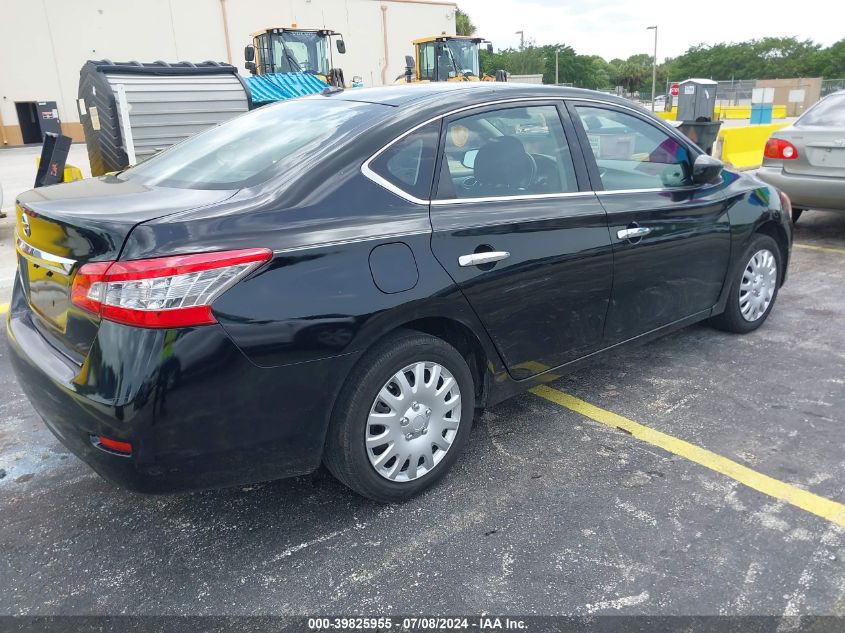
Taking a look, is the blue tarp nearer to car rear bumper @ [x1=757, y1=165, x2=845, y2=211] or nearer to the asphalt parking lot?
car rear bumper @ [x1=757, y1=165, x2=845, y2=211]

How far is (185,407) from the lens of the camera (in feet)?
7.11

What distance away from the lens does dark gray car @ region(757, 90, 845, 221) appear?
21.8 feet

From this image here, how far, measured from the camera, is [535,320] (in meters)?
3.10

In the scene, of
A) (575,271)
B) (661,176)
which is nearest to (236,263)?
(575,271)

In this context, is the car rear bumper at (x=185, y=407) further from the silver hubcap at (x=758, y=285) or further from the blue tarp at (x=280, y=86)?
the blue tarp at (x=280, y=86)

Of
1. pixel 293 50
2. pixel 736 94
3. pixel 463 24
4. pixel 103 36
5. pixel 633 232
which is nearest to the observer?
pixel 633 232

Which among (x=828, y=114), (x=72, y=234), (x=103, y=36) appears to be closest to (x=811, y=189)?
(x=828, y=114)

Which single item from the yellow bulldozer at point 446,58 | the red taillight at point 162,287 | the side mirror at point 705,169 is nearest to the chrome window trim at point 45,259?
the red taillight at point 162,287

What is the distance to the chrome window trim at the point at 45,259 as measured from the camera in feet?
7.68

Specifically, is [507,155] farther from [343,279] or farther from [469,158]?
[343,279]

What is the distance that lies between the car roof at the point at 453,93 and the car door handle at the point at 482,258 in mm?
695

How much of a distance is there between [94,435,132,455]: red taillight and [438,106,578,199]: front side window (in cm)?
148

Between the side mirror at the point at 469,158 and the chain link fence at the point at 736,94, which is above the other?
the side mirror at the point at 469,158

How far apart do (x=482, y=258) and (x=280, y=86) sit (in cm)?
1090
